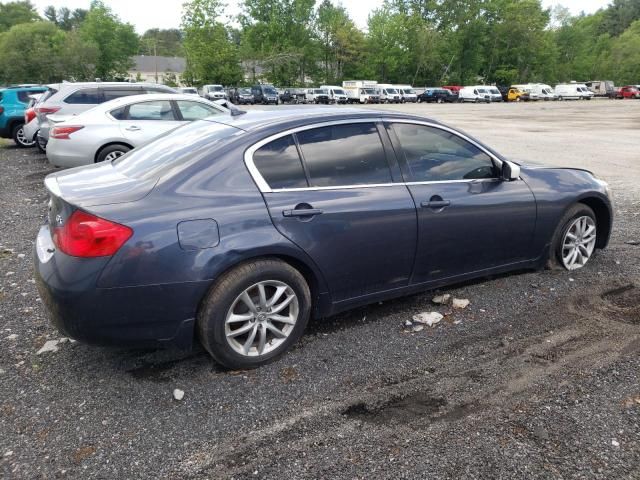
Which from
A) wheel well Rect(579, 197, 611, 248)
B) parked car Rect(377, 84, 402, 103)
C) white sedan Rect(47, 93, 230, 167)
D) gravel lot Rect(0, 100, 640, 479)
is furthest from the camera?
parked car Rect(377, 84, 402, 103)

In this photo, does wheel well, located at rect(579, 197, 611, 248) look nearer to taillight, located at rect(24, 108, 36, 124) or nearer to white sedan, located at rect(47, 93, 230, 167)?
white sedan, located at rect(47, 93, 230, 167)

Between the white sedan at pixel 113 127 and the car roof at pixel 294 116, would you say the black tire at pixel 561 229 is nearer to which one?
the car roof at pixel 294 116

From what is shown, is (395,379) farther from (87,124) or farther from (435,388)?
(87,124)

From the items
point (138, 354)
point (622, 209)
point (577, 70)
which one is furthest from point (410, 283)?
point (577, 70)

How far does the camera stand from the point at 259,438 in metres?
2.71

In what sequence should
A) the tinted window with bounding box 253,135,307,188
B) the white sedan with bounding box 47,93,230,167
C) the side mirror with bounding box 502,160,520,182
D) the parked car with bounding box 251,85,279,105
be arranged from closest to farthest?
the tinted window with bounding box 253,135,307,188 < the side mirror with bounding box 502,160,520,182 < the white sedan with bounding box 47,93,230,167 < the parked car with bounding box 251,85,279,105

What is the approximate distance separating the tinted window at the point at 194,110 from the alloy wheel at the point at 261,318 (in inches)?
268

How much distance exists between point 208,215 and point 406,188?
1.51 metres

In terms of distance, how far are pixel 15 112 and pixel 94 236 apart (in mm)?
14544

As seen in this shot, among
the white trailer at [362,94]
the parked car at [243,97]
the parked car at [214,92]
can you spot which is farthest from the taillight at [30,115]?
the white trailer at [362,94]

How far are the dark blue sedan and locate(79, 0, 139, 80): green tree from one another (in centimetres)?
8266

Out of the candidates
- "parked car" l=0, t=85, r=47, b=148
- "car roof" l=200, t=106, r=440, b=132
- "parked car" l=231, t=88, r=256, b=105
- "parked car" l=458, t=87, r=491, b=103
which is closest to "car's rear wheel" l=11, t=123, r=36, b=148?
"parked car" l=0, t=85, r=47, b=148

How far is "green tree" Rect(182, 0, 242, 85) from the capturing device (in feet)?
213

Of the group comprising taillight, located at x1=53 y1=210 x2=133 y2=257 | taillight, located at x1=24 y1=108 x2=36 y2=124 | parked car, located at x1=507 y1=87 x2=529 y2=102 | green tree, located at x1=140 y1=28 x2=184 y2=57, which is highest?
green tree, located at x1=140 y1=28 x2=184 y2=57
